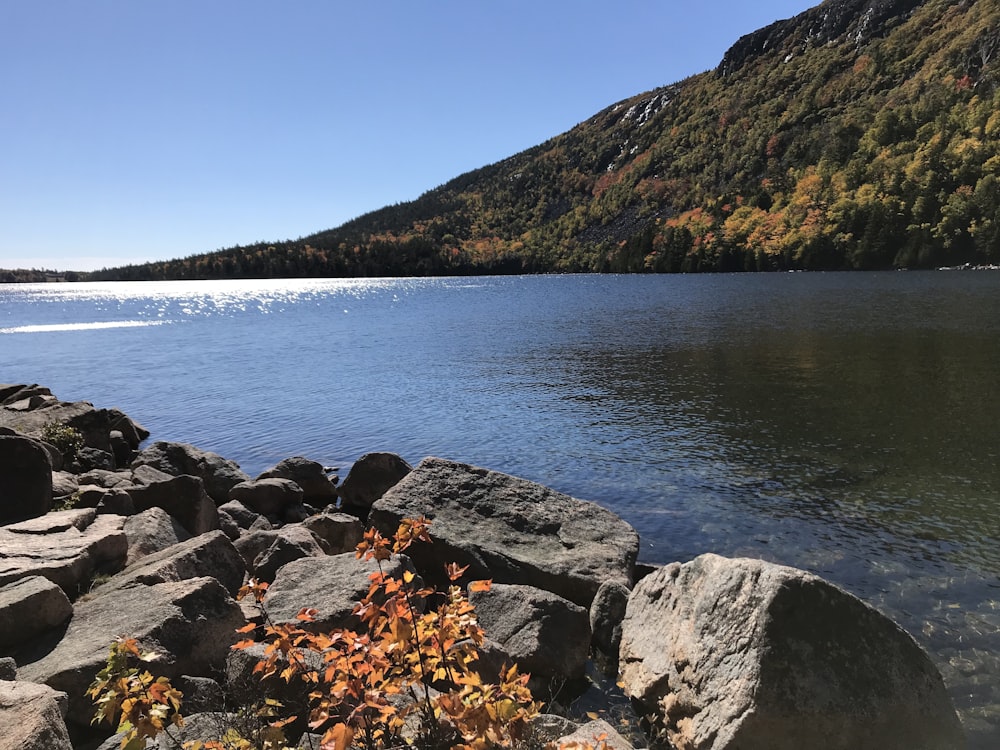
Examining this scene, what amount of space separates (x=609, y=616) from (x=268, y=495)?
36.4ft

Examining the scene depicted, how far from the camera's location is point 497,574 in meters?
11.1

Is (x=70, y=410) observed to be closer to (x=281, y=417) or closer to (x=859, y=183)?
(x=281, y=417)

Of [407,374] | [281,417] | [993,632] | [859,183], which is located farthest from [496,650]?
[859,183]

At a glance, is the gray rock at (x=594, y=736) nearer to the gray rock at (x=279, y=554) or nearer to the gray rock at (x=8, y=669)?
the gray rock at (x=8, y=669)

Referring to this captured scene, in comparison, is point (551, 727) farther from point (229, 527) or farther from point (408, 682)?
point (229, 527)

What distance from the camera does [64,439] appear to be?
20172 mm

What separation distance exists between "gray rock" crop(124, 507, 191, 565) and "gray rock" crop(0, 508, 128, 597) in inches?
9.2

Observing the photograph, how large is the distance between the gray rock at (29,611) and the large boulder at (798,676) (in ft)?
24.0

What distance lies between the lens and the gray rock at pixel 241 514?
1558 centimetres

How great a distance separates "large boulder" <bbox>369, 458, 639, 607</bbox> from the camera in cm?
1097

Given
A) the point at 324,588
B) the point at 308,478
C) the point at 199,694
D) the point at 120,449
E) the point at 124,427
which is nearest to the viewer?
the point at 199,694

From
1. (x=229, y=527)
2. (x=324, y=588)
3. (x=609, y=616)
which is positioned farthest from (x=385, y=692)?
(x=229, y=527)

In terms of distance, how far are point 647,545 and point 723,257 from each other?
17924 cm

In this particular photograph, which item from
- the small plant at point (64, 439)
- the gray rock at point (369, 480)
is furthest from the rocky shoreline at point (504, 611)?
the small plant at point (64, 439)
